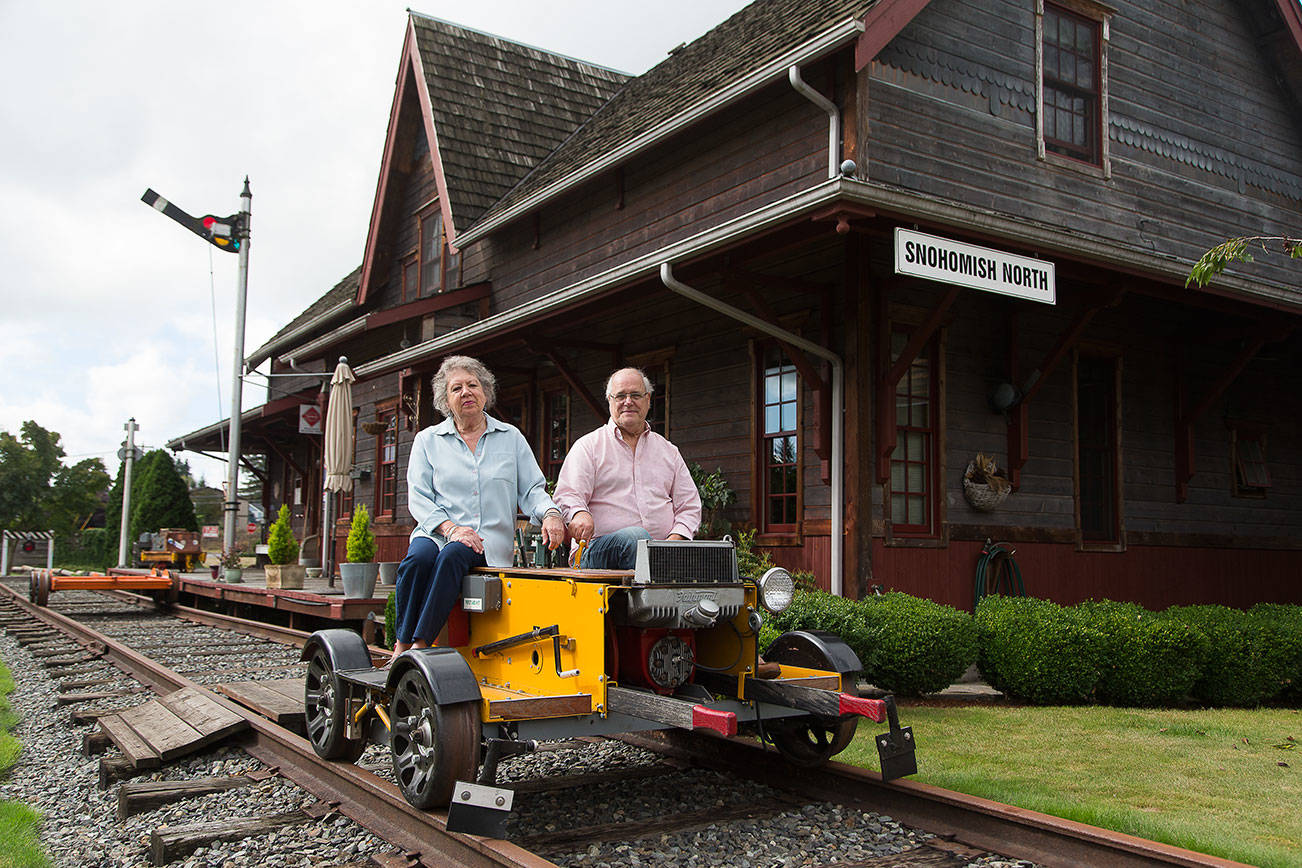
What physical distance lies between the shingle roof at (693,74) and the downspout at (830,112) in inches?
16.9

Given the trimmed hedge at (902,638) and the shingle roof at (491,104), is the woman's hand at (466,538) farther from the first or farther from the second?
the shingle roof at (491,104)

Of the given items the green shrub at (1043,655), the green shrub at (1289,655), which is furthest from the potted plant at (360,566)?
the green shrub at (1289,655)

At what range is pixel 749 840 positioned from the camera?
3990 millimetres

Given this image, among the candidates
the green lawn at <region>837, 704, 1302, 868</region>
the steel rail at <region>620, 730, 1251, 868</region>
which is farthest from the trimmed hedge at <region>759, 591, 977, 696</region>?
the steel rail at <region>620, 730, 1251, 868</region>

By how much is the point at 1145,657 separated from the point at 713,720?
489 cm

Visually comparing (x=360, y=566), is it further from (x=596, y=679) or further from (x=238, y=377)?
(x=238, y=377)

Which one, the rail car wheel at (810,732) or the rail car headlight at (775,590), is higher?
the rail car headlight at (775,590)

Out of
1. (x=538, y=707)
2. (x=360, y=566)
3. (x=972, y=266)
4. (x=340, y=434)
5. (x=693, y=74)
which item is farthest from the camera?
(x=340, y=434)

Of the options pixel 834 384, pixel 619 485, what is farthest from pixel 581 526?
pixel 834 384

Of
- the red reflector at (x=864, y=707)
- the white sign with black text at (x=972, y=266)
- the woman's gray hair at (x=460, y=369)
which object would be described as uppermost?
the white sign with black text at (x=972, y=266)

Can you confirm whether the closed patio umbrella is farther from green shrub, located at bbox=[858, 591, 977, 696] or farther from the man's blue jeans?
the man's blue jeans

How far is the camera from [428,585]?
4.50m

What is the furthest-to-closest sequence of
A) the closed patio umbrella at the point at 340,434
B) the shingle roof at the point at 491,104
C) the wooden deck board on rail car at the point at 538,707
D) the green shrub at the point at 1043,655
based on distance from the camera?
1. the shingle roof at the point at 491,104
2. the closed patio umbrella at the point at 340,434
3. the green shrub at the point at 1043,655
4. the wooden deck board on rail car at the point at 538,707

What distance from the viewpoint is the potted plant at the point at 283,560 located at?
1373cm
